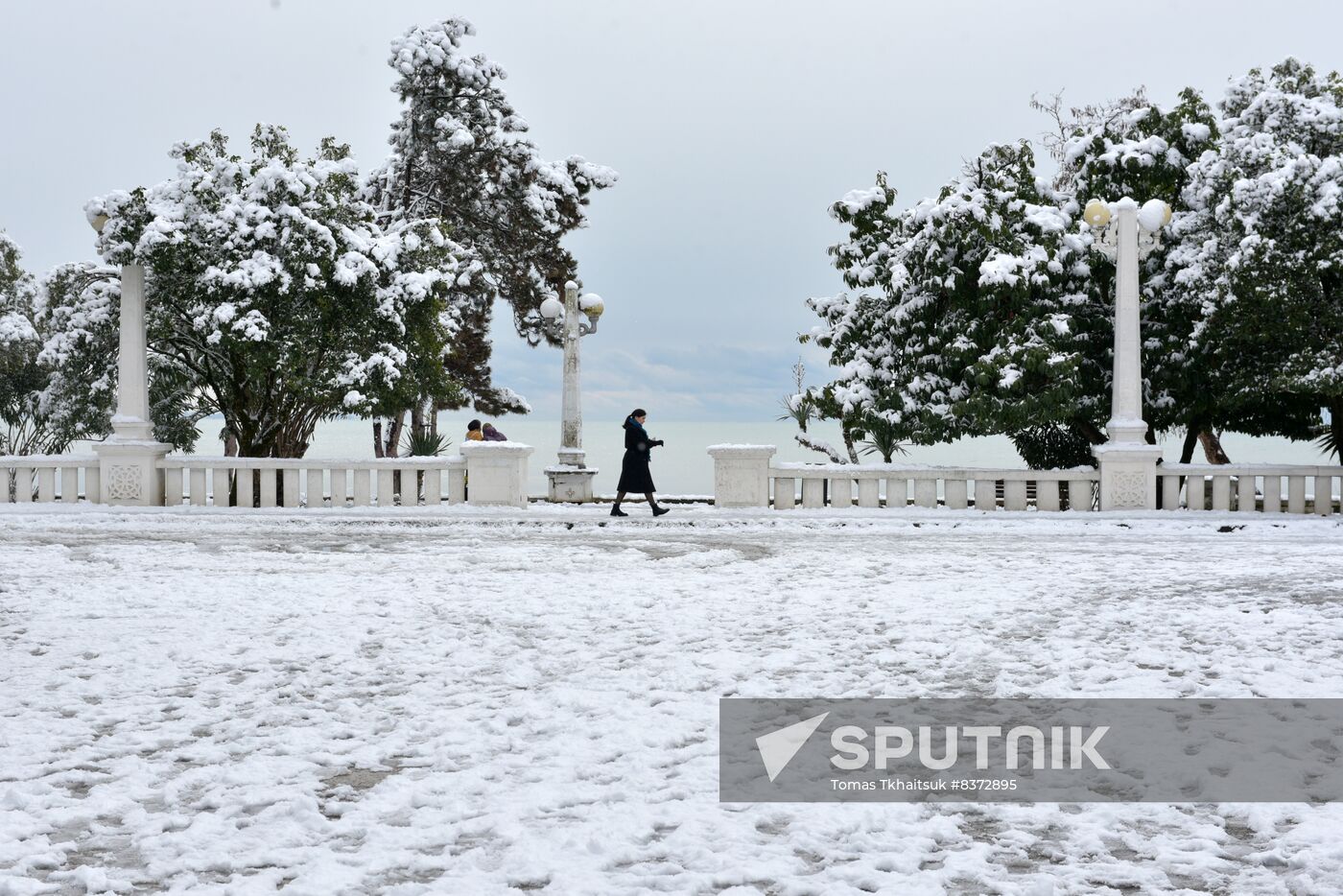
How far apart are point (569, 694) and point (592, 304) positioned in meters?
16.4

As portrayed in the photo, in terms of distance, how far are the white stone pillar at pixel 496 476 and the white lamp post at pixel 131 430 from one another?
575 centimetres

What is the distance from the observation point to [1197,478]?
676 inches

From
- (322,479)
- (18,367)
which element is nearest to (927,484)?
(322,479)

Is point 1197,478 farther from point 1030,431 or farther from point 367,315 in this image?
point 367,315

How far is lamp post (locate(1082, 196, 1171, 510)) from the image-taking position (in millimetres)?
16812

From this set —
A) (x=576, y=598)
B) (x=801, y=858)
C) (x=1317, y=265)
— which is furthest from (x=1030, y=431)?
(x=801, y=858)

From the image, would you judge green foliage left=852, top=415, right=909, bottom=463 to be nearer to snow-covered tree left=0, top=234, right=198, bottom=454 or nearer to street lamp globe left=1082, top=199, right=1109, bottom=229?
street lamp globe left=1082, top=199, right=1109, bottom=229

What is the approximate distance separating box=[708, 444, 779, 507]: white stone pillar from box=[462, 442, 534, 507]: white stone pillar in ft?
11.7

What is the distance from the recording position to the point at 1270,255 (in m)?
16.8

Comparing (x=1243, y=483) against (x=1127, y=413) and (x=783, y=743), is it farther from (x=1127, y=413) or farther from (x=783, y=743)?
(x=783, y=743)

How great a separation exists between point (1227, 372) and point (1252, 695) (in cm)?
1546

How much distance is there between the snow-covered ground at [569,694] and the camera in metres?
3.46

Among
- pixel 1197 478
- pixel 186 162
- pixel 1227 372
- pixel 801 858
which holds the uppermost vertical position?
pixel 186 162

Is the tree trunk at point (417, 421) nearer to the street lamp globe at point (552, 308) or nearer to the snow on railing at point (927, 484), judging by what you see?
the street lamp globe at point (552, 308)
